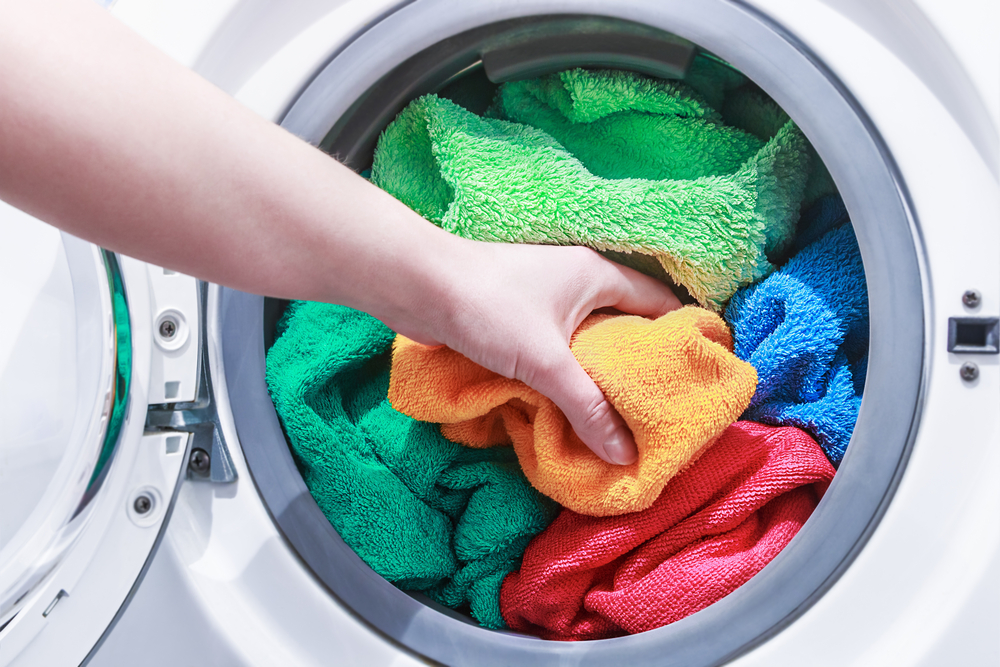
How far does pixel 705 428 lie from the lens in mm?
489

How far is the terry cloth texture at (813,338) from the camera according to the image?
0.52 meters

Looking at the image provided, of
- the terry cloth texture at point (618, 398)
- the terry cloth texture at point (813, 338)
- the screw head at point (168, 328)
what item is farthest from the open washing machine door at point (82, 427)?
the terry cloth texture at point (813, 338)

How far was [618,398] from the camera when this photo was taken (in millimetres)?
494

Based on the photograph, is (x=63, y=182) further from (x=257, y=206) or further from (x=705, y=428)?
(x=705, y=428)

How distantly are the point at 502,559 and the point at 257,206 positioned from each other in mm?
373

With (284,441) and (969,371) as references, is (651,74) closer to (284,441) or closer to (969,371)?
(969,371)

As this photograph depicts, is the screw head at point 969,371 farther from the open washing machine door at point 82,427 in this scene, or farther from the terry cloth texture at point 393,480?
the open washing machine door at point 82,427

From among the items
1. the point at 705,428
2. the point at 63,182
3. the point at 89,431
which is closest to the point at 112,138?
the point at 63,182

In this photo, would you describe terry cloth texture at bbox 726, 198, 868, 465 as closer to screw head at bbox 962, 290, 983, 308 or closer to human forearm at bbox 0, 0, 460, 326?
screw head at bbox 962, 290, 983, 308

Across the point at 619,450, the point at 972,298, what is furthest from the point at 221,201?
the point at 972,298

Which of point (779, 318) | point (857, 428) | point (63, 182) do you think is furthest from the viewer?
point (779, 318)

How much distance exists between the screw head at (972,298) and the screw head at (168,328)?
0.55 metres

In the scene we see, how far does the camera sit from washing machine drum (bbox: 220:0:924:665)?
0.44 meters

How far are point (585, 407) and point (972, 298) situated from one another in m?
0.25
